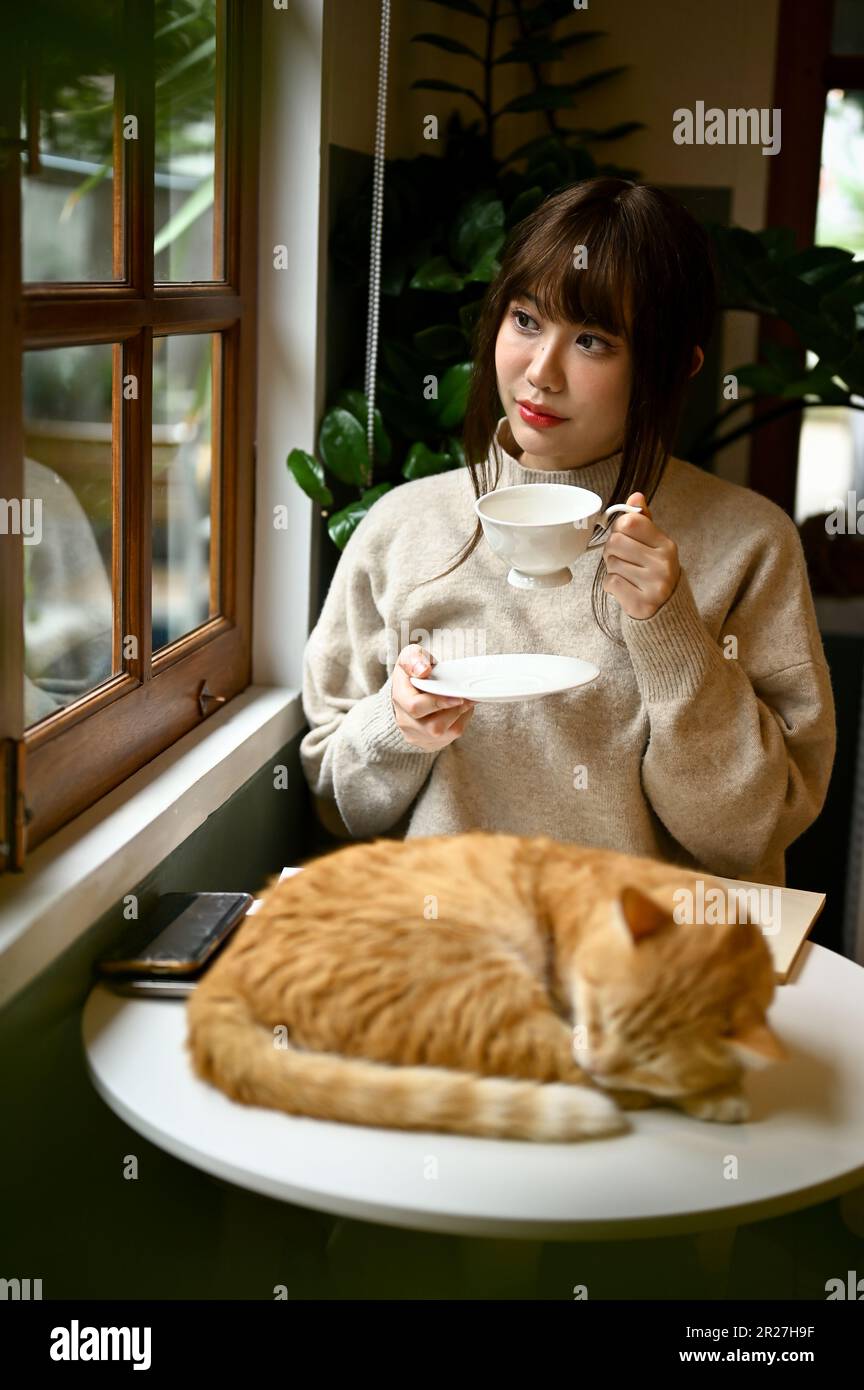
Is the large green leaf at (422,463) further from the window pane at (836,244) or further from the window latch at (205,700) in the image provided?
the window pane at (836,244)

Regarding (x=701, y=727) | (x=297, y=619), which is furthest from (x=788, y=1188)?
(x=297, y=619)

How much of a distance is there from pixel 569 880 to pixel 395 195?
125cm

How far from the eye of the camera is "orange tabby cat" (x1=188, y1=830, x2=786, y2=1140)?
81 cm

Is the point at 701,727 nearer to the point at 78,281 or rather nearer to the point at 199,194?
the point at 78,281

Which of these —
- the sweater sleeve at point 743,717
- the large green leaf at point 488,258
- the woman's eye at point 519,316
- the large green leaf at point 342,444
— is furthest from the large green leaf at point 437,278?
the sweater sleeve at point 743,717

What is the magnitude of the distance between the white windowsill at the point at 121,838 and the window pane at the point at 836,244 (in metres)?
1.37

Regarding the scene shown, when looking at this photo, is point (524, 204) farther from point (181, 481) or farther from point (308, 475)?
point (181, 481)

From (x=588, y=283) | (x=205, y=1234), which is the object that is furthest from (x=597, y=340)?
(x=205, y=1234)

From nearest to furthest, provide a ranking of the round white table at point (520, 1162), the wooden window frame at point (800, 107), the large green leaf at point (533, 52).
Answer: the round white table at point (520, 1162)
the large green leaf at point (533, 52)
the wooden window frame at point (800, 107)

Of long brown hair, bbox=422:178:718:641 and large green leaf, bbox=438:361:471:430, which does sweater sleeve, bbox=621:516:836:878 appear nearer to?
long brown hair, bbox=422:178:718:641

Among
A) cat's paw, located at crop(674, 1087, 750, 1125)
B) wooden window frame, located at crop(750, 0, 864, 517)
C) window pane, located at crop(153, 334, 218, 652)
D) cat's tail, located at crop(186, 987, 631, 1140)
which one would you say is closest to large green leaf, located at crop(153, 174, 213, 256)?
window pane, located at crop(153, 334, 218, 652)

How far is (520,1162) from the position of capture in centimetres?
81

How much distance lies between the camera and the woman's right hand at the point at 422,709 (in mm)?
1218

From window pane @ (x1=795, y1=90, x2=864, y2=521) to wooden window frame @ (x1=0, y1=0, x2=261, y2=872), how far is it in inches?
45.6
